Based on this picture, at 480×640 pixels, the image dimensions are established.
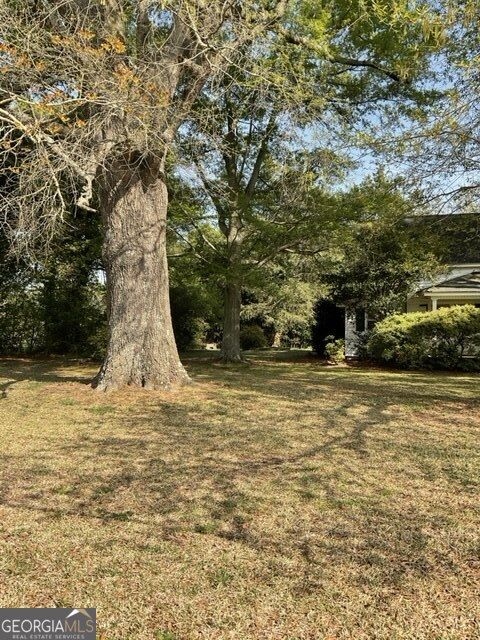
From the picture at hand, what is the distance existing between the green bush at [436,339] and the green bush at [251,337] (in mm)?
12221

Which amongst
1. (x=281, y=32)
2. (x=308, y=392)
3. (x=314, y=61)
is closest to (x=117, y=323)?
(x=308, y=392)

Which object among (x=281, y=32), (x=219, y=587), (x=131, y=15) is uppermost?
(x=131, y=15)

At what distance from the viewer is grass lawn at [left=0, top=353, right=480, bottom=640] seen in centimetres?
256

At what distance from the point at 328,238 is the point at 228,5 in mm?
8126

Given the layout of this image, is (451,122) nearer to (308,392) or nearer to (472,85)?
(472,85)

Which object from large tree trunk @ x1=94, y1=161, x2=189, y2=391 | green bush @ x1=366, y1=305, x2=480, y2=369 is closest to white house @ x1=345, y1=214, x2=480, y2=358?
green bush @ x1=366, y1=305, x2=480, y2=369

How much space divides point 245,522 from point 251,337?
76.8 ft

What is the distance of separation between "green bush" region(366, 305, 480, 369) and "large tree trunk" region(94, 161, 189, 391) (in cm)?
820

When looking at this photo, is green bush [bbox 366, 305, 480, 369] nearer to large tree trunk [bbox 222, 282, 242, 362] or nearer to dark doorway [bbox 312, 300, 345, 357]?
dark doorway [bbox 312, 300, 345, 357]

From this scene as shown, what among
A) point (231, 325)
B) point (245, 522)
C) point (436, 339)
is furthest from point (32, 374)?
point (436, 339)

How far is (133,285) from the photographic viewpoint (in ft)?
31.2

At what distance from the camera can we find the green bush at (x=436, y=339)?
14.5 m

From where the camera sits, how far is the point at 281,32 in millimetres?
10359

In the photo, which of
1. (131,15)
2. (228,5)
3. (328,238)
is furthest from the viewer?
(328,238)
